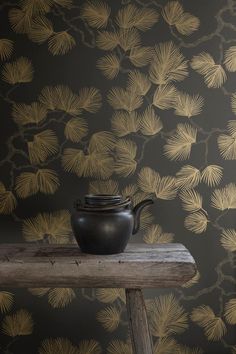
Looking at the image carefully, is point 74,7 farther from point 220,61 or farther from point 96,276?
point 96,276

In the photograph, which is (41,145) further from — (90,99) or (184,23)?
(184,23)

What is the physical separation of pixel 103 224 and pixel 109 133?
659 millimetres

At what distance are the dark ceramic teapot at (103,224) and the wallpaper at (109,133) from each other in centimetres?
42

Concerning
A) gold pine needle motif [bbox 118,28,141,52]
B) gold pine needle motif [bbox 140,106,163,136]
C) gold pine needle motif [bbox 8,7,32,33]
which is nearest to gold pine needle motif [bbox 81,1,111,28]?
gold pine needle motif [bbox 118,28,141,52]

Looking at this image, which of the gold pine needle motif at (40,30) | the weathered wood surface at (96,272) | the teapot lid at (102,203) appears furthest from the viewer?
the gold pine needle motif at (40,30)

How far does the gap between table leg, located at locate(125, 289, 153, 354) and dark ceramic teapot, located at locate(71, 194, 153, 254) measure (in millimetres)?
205

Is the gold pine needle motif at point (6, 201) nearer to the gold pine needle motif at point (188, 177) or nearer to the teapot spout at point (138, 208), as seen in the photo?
the teapot spout at point (138, 208)

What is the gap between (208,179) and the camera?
2539mm

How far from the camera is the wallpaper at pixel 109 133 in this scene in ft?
8.26

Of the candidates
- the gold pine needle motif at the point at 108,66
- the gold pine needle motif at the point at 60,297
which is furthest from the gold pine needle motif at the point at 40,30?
the gold pine needle motif at the point at 60,297

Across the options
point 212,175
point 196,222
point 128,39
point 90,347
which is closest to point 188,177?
point 212,175

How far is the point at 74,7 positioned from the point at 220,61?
820mm

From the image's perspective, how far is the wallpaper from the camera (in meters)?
2.52

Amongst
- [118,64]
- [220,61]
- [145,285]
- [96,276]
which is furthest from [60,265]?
[220,61]
